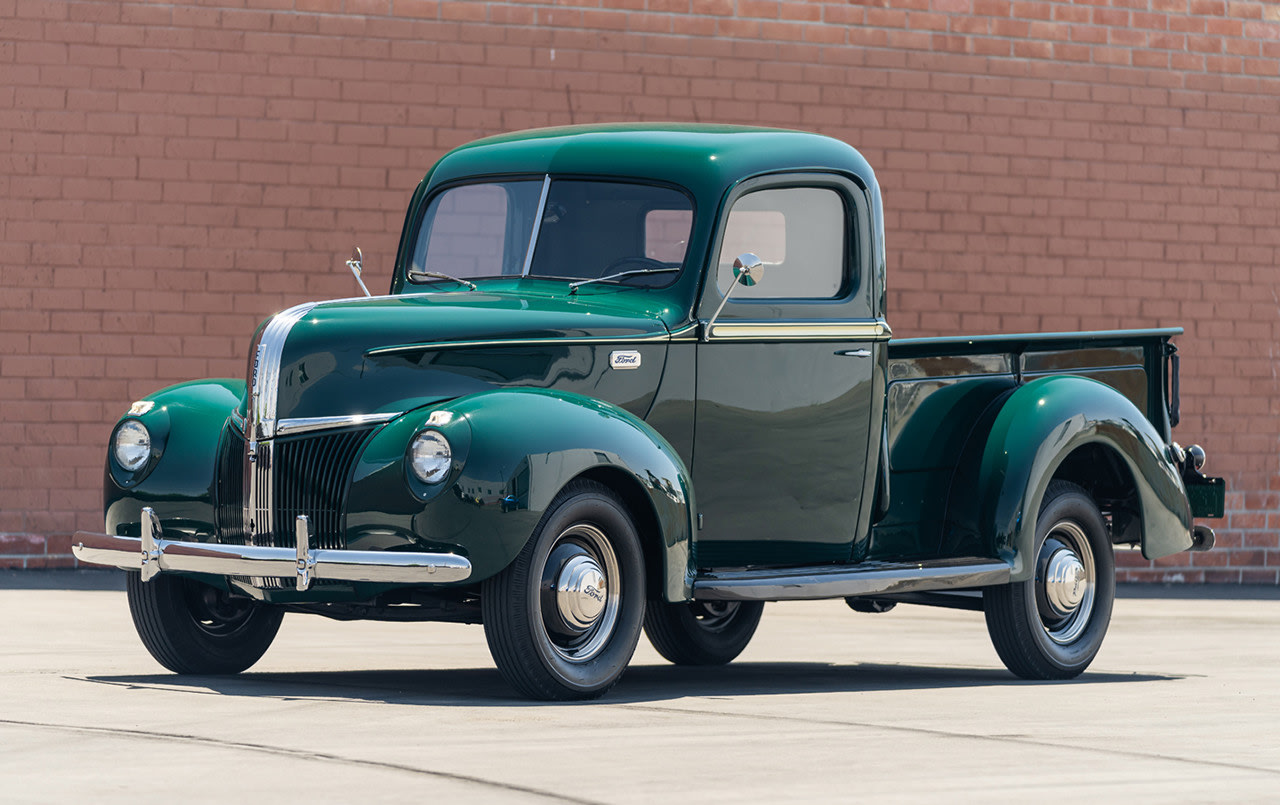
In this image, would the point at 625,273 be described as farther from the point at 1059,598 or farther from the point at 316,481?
the point at 1059,598

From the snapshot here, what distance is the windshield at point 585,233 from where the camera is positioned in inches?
309

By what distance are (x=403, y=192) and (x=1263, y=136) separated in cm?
697

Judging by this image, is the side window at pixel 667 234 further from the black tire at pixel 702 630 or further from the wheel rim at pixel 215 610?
the wheel rim at pixel 215 610

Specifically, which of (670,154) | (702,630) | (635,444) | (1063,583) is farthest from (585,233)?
(1063,583)

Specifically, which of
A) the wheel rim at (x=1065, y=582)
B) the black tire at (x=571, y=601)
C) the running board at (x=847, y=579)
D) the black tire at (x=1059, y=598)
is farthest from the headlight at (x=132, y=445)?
the wheel rim at (x=1065, y=582)

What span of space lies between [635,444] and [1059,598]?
2.68m

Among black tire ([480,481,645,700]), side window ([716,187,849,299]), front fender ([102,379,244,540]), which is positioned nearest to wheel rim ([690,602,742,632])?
side window ([716,187,849,299])

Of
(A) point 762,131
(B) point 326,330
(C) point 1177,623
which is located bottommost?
(C) point 1177,623

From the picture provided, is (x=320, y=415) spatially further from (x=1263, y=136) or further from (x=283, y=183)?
(x=1263, y=136)

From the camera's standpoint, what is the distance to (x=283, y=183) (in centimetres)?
1334

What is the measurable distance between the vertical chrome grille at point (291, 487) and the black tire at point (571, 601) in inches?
25.0

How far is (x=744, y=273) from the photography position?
7555 mm

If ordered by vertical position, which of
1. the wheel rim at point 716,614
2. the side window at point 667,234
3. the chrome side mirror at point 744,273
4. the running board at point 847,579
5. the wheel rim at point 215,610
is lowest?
the wheel rim at point 716,614

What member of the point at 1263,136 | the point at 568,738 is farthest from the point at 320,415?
the point at 1263,136
